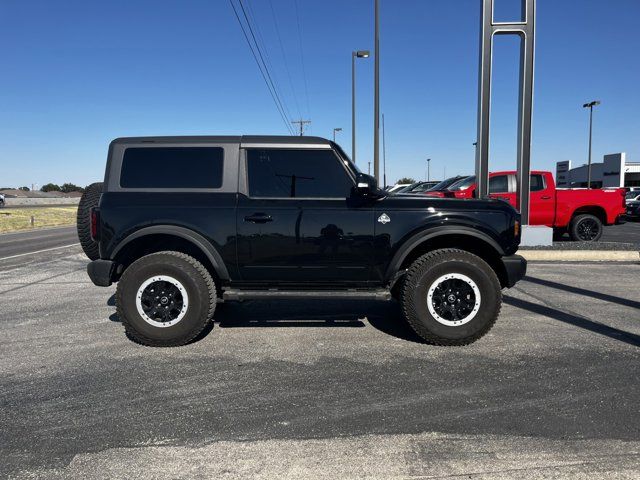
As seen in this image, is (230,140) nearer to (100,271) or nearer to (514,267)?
(100,271)

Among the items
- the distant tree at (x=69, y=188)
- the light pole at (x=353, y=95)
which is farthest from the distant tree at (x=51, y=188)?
the light pole at (x=353, y=95)

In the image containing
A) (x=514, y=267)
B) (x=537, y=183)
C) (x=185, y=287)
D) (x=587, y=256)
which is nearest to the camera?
(x=185, y=287)

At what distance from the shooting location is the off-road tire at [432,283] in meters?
4.27

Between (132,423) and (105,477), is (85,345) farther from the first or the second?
(105,477)

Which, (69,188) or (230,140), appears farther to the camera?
(69,188)

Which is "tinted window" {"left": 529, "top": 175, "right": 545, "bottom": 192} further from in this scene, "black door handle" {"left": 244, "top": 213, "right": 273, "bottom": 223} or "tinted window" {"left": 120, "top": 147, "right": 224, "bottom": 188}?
"tinted window" {"left": 120, "top": 147, "right": 224, "bottom": 188}

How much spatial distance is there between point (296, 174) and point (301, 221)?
20.4 inches

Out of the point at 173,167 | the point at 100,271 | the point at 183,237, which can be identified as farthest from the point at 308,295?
the point at 100,271

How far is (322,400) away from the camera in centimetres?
321

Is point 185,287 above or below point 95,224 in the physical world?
below

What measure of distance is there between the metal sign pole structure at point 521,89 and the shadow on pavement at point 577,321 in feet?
13.9

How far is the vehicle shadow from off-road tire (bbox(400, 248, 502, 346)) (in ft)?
0.90

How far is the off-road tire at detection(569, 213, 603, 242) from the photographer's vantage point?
1194 centimetres

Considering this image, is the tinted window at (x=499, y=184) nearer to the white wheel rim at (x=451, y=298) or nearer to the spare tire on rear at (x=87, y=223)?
the white wheel rim at (x=451, y=298)
